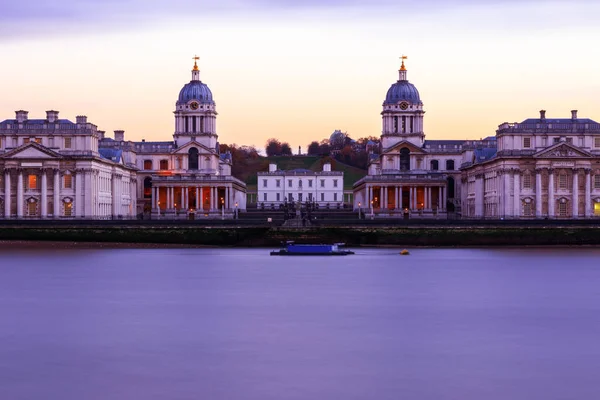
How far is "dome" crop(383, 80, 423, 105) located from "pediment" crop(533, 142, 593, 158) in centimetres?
3737

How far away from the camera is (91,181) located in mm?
111625

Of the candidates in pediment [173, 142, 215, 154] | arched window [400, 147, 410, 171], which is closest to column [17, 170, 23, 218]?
pediment [173, 142, 215, 154]

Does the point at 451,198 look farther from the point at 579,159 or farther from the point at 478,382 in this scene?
the point at 478,382

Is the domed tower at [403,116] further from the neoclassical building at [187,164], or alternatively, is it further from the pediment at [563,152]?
the pediment at [563,152]

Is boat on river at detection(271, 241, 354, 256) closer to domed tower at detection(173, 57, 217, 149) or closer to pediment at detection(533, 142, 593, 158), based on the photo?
pediment at detection(533, 142, 593, 158)

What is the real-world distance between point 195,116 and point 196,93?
2.97 meters

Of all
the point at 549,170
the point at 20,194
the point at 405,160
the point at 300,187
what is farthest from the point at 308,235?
the point at 300,187

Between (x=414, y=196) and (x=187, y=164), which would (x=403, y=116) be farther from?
(x=187, y=164)

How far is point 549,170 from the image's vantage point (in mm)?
110188

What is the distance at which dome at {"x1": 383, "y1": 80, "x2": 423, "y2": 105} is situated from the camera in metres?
145

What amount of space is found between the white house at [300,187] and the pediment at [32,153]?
5206cm

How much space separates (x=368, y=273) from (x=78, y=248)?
3543cm

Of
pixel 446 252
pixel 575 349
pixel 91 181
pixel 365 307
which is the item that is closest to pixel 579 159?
pixel 446 252

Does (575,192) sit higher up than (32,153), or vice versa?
(32,153)
